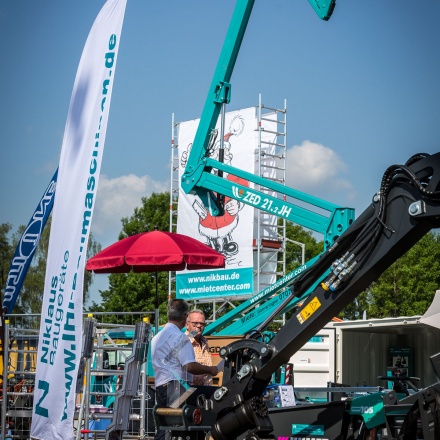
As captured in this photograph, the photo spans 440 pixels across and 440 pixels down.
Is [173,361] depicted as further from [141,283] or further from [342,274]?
[141,283]

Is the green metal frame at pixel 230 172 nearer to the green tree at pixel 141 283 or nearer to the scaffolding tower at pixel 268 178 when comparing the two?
the scaffolding tower at pixel 268 178

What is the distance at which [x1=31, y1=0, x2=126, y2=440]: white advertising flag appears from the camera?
8.52 metres

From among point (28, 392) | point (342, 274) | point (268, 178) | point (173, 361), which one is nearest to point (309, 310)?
point (342, 274)

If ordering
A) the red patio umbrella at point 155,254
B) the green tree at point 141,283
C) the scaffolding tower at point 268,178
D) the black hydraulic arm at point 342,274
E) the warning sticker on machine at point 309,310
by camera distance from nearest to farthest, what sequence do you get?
the black hydraulic arm at point 342,274
the warning sticker on machine at point 309,310
the red patio umbrella at point 155,254
the scaffolding tower at point 268,178
the green tree at point 141,283

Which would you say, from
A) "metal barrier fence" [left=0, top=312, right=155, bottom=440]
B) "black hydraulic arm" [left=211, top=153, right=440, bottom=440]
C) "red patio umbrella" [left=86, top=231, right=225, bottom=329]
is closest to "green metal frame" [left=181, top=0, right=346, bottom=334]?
"red patio umbrella" [left=86, top=231, right=225, bottom=329]

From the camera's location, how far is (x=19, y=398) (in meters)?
10.9

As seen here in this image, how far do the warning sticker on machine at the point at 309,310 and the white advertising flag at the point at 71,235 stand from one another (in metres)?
2.32

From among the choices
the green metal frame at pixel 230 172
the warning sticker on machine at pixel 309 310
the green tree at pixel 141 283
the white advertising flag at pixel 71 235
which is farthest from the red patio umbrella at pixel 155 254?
the green tree at pixel 141 283

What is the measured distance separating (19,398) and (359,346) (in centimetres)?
967

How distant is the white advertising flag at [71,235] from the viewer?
852 cm

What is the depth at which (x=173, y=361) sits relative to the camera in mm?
8695

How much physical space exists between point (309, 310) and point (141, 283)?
42.3 m

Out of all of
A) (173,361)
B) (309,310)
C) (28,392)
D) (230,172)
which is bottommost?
(28,392)

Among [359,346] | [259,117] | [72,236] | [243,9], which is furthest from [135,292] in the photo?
[72,236]
